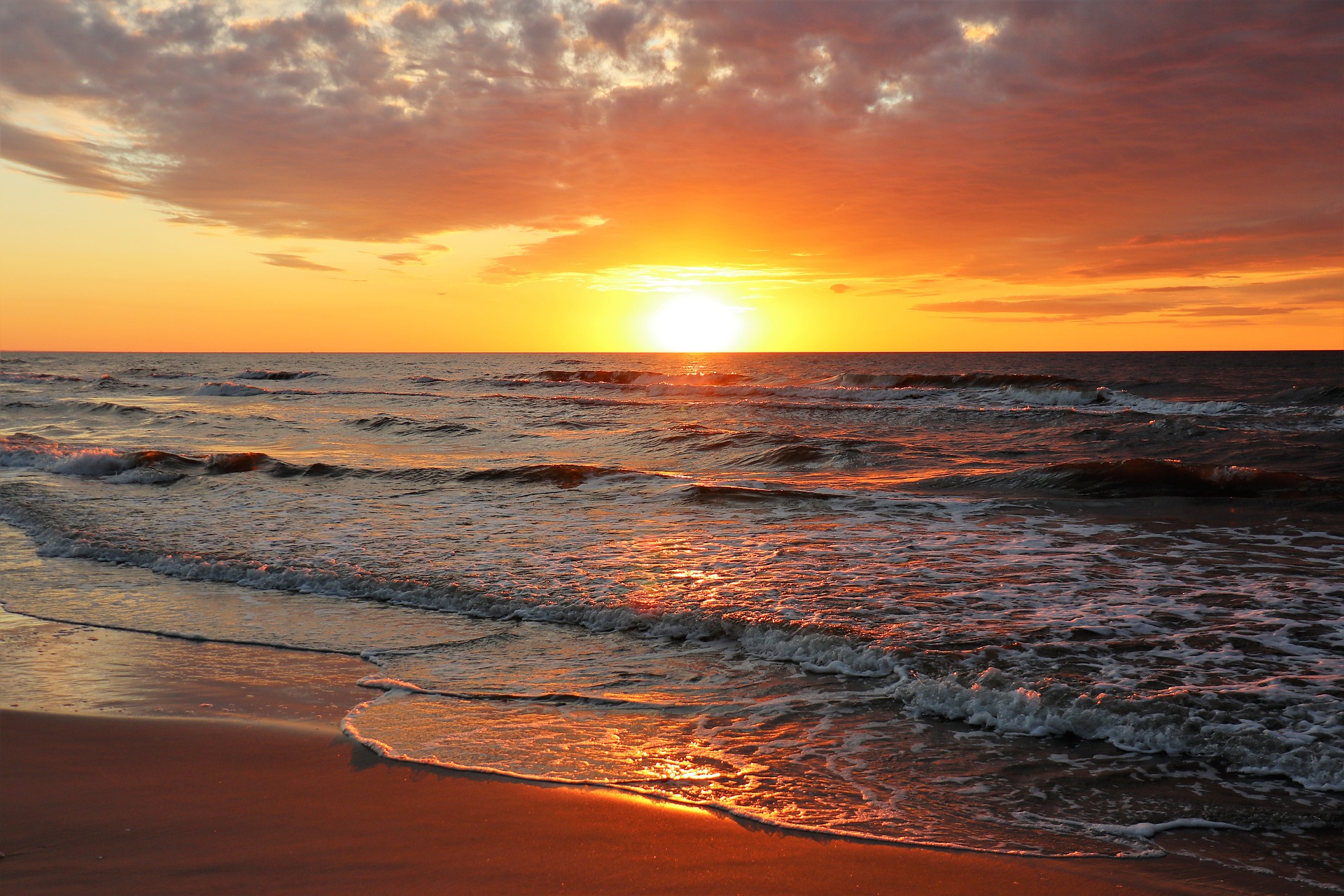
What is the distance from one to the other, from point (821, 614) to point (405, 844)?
423 cm

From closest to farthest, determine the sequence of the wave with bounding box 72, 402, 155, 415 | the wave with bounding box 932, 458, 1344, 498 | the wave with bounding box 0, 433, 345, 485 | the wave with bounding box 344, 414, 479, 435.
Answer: the wave with bounding box 932, 458, 1344, 498, the wave with bounding box 0, 433, 345, 485, the wave with bounding box 344, 414, 479, 435, the wave with bounding box 72, 402, 155, 415

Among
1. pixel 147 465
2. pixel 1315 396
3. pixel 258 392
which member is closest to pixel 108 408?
pixel 258 392

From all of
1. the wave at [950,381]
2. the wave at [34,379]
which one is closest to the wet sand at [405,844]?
the wave at [950,381]

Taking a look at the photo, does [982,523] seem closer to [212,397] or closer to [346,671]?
[346,671]

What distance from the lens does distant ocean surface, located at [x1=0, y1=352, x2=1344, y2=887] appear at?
4219mm

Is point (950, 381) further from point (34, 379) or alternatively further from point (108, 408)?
point (34, 379)

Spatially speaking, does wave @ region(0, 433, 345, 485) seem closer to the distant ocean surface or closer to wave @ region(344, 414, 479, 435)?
the distant ocean surface

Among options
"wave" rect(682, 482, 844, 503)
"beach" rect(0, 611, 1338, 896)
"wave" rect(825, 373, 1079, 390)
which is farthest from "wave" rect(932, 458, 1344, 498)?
"wave" rect(825, 373, 1079, 390)

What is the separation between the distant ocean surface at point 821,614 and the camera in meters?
4.22

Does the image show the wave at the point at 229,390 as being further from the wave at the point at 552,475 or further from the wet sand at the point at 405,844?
the wet sand at the point at 405,844

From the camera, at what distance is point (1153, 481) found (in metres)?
14.2

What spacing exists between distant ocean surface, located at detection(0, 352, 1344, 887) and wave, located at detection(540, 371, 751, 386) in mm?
34568

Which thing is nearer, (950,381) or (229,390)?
(950,381)

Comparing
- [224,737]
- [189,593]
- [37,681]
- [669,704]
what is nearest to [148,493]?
[189,593]
